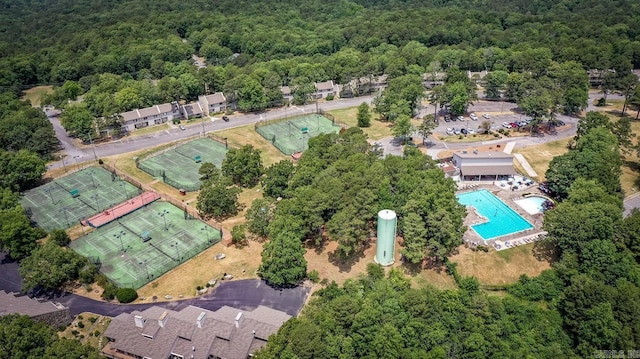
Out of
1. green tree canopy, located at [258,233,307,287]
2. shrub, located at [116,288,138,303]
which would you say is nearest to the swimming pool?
green tree canopy, located at [258,233,307,287]

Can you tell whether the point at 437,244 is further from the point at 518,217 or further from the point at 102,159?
the point at 102,159

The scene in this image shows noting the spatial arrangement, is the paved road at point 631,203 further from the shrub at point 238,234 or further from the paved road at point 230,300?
the shrub at point 238,234

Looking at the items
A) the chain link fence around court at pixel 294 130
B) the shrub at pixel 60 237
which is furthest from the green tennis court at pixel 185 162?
the shrub at pixel 60 237

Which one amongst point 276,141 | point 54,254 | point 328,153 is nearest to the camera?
point 54,254

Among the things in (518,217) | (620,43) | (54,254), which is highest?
(620,43)

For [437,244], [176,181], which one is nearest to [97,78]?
[176,181]

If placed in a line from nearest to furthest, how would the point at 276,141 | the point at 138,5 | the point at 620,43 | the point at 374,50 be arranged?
the point at 276,141 → the point at 620,43 → the point at 374,50 → the point at 138,5

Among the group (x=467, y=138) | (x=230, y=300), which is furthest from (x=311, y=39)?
(x=230, y=300)
